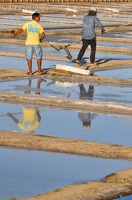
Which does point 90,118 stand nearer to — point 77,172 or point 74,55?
point 77,172

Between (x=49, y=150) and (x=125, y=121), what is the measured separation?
2480mm

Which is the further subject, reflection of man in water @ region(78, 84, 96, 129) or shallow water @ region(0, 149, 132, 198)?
reflection of man in water @ region(78, 84, 96, 129)

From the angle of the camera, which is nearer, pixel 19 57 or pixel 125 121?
pixel 125 121

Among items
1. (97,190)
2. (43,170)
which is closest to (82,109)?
(43,170)

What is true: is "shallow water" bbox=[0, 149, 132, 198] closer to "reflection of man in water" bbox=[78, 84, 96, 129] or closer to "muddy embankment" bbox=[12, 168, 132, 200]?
"muddy embankment" bbox=[12, 168, 132, 200]

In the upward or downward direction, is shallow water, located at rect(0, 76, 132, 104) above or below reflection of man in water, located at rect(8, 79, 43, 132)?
below

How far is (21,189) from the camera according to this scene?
7.88m

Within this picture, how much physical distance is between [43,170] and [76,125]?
9.46 feet

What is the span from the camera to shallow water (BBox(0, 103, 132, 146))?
35.4 feet

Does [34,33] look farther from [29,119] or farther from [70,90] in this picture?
[29,119]

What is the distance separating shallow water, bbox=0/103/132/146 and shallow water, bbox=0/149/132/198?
1.12 meters

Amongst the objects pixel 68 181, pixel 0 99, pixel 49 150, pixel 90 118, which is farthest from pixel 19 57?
pixel 68 181

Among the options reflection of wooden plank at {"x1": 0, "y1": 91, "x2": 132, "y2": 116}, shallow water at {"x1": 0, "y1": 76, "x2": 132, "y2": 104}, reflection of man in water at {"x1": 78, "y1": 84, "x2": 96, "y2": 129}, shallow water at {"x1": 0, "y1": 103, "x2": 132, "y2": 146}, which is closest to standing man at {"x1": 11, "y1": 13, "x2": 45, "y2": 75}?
shallow water at {"x1": 0, "y1": 76, "x2": 132, "y2": 104}

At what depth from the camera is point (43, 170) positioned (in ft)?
28.7
